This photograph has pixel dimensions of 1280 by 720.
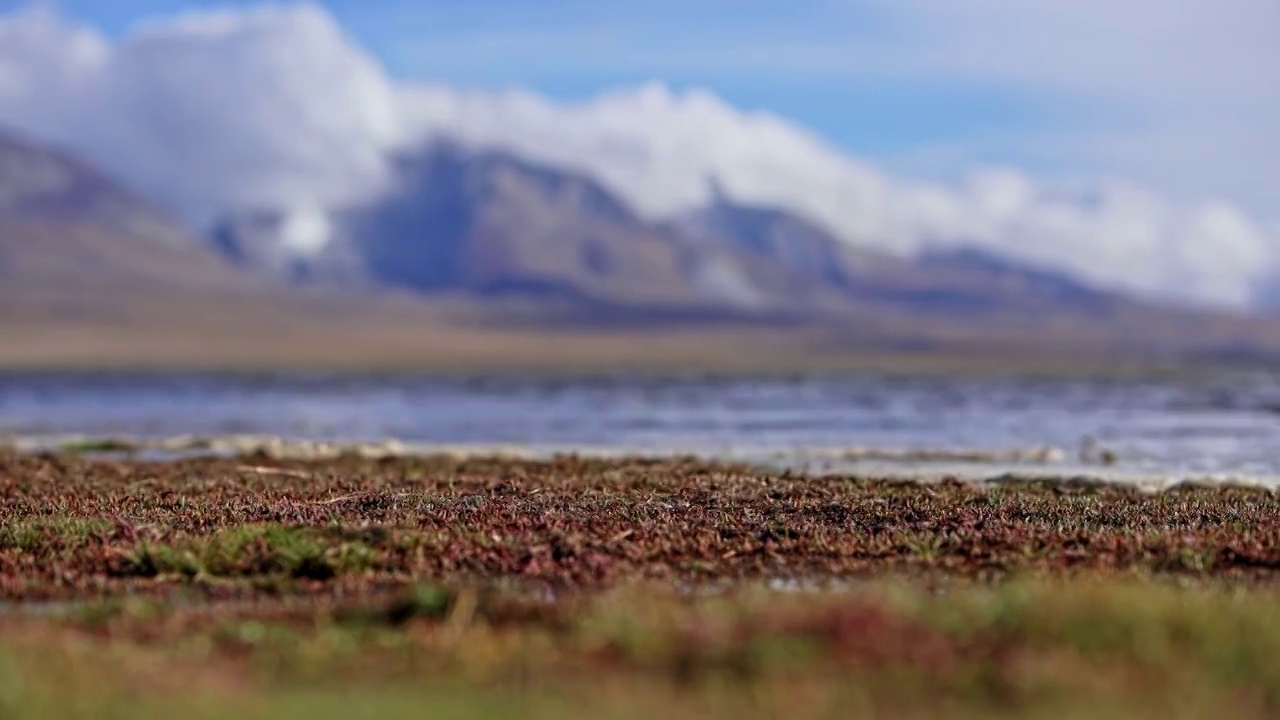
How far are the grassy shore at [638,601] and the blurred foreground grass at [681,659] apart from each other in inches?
1.3

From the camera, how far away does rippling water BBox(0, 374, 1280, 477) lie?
52.9 metres

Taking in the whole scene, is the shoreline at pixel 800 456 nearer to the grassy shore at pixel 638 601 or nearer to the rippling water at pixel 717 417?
the rippling water at pixel 717 417

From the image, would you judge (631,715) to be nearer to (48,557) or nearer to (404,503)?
(48,557)

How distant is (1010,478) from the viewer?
3491 cm

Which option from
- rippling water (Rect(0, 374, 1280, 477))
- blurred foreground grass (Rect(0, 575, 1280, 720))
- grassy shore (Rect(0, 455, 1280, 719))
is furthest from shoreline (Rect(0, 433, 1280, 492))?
blurred foreground grass (Rect(0, 575, 1280, 720))

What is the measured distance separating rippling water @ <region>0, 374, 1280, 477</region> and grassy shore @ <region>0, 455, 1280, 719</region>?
58.1 ft

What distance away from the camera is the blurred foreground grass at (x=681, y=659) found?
1295 cm

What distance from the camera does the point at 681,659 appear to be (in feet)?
46.8

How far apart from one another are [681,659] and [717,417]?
61.4 metres

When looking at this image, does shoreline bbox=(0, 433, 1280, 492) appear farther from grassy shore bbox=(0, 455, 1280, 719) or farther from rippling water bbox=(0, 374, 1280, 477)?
grassy shore bbox=(0, 455, 1280, 719)

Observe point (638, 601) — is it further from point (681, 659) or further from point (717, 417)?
point (717, 417)

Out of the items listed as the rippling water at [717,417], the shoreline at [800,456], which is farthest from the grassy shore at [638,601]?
the rippling water at [717,417]

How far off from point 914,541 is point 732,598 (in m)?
5.13

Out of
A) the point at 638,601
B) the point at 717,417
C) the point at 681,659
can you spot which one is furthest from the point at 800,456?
the point at 681,659
